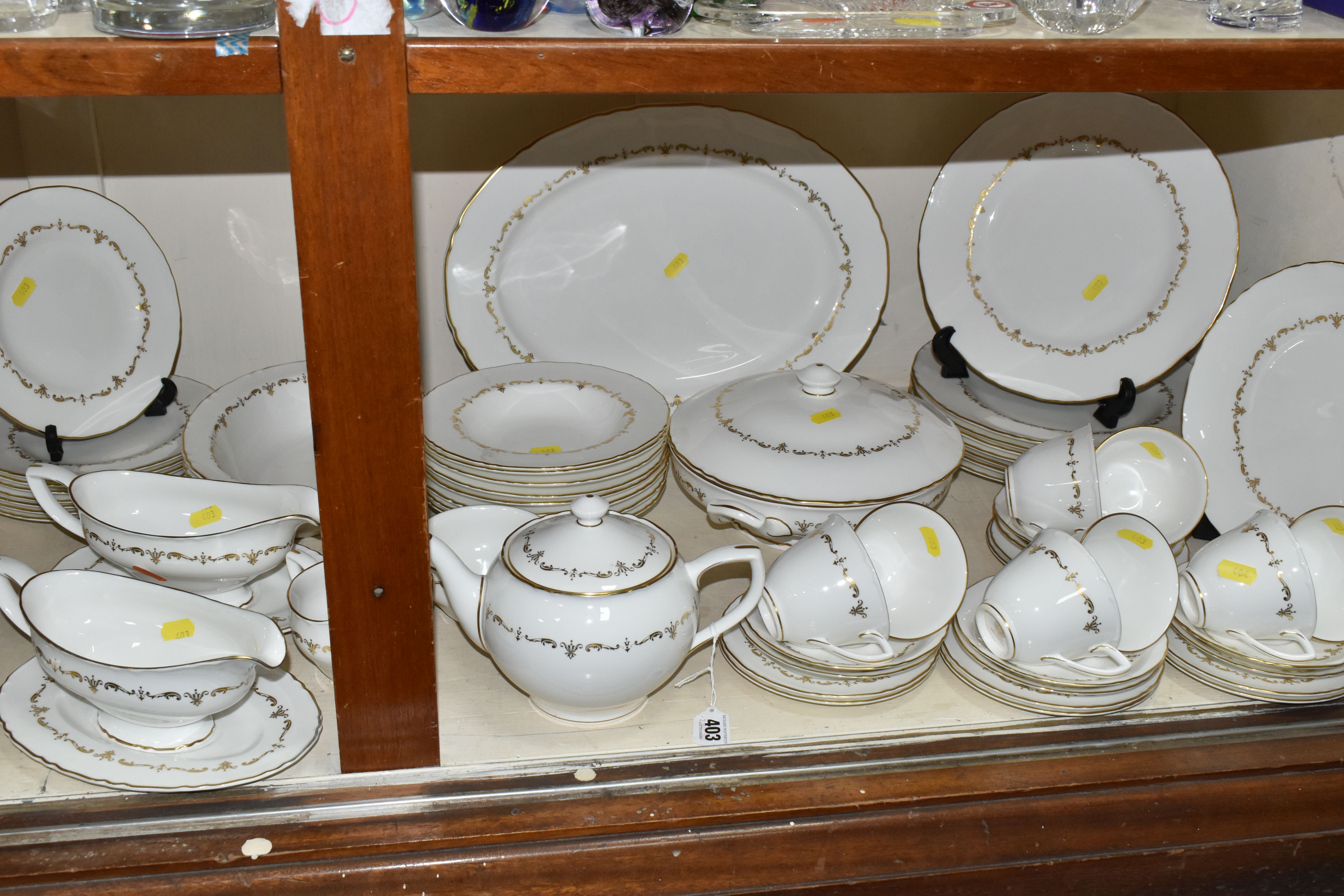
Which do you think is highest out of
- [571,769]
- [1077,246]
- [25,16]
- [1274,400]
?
[25,16]

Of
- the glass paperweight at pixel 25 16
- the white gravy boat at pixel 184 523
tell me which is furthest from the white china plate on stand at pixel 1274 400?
the glass paperweight at pixel 25 16

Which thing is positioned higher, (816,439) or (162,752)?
(816,439)

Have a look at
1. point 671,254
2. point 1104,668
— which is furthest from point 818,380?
point 1104,668

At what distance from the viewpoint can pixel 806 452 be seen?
3.79ft

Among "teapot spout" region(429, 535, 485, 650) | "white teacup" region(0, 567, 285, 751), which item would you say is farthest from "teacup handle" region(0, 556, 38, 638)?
"teapot spout" region(429, 535, 485, 650)

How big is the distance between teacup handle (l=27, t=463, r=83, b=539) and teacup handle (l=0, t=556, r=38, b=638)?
0.08 metres

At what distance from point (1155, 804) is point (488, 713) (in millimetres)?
622

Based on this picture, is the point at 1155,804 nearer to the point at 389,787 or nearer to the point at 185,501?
the point at 389,787

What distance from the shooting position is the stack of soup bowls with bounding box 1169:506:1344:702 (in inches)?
42.1

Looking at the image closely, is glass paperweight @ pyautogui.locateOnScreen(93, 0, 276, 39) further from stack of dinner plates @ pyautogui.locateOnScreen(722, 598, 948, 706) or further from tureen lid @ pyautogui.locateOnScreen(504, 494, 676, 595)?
stack of dinner plates @ pyautogui.locateOnScreen(722, 598, 948, 706)

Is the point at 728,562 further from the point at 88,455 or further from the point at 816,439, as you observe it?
the point at 88,455

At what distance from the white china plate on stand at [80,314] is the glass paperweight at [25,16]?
0.59 m

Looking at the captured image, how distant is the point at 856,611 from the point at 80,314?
94 cm

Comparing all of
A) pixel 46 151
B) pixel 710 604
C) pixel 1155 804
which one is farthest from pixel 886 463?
pixel 46 151
